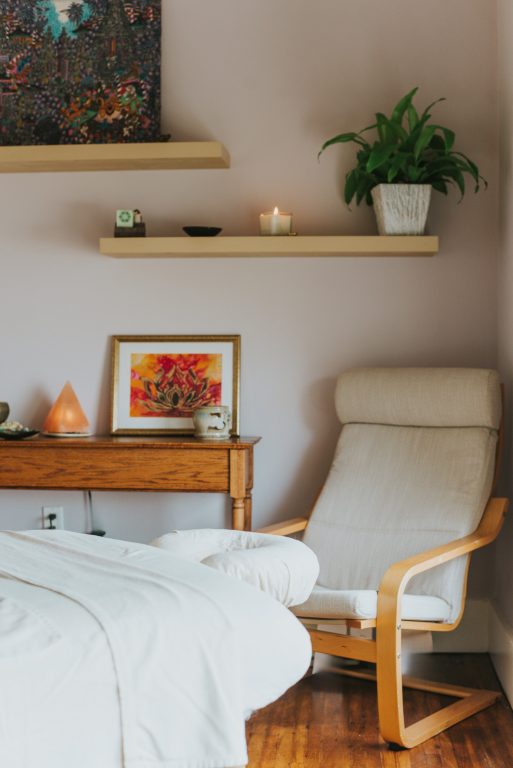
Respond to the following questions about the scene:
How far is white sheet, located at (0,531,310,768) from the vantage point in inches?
48.9

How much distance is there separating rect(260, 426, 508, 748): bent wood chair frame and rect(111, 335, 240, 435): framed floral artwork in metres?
1.09

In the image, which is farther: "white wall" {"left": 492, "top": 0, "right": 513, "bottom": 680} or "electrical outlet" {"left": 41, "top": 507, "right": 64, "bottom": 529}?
"electrical outlet" {"left": 41, "top": 507, "right": 64, "bottom": 529}

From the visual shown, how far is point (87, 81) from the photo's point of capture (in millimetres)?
3502

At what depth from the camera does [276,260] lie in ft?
11.3

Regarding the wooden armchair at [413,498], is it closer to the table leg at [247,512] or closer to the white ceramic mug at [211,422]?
the table leg at [247,512]

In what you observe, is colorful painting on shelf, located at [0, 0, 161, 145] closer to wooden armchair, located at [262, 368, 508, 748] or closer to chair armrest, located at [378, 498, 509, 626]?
wooden armchair, located at [262, 368, 508, 748]

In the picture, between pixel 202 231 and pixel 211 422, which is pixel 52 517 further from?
pixel 202 231

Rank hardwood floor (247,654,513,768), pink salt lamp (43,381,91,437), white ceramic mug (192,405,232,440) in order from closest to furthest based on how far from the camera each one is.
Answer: hardwood floor (247,654,513,768) < white ceramic mug (192,405,232,440) < pink salt lamp (43,381,91,437)

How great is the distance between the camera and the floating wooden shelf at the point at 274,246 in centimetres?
317

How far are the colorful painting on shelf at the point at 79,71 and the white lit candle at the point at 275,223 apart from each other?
556 millimetres

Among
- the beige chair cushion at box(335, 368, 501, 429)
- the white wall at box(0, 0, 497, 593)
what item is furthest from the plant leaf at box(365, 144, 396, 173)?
the beige chair cushion at box(335, 368, 501, 429)

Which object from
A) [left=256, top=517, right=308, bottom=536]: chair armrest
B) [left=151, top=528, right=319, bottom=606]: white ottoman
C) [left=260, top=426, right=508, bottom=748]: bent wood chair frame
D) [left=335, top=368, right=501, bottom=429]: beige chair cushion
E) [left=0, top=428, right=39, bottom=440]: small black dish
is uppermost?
[left=335, top=368, right=501, bottom=429]: beige chair cushion

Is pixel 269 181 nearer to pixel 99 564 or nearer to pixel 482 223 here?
pixel 482 223

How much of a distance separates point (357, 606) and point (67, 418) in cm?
144
